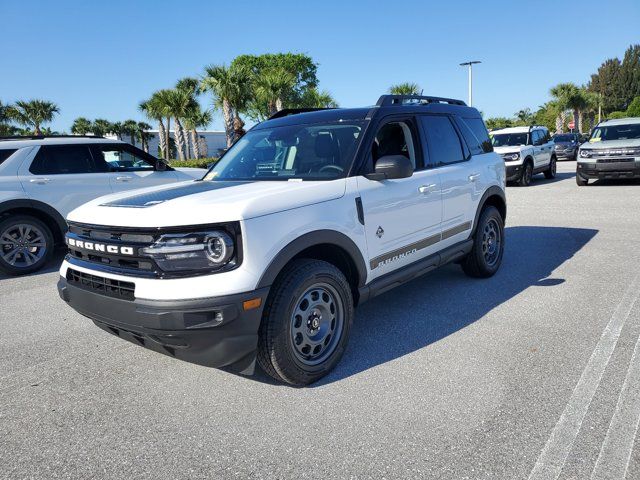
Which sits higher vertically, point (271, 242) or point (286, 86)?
point (286, 86)

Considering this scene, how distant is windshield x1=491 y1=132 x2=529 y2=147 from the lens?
51.8ft

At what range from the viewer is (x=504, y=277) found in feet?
18.0

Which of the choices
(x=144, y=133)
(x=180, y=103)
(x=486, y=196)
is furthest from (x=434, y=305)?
(x=144, y=133)

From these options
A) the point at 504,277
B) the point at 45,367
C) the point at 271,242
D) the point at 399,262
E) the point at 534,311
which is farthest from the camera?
the point at 504,277

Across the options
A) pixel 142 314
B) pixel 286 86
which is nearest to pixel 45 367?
pixel 142 314

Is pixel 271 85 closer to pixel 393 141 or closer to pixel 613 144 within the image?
pixel 613 144

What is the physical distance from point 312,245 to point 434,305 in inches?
78.6

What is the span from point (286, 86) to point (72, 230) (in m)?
33.3

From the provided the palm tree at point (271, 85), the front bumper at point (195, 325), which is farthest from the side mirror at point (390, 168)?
the palm tree at point (271, 85)

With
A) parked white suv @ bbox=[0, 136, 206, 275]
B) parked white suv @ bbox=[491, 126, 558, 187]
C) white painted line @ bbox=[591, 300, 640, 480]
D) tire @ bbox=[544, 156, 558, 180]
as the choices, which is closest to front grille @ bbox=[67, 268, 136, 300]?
white painted line @ bbox=[591, 300, 640, 480]

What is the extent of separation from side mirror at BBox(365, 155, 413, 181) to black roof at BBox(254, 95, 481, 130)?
52 cm

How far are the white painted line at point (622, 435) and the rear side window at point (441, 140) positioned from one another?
2.38 m

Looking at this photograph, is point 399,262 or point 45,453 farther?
point 399,262

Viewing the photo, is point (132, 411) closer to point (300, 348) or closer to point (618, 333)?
point (300, 348)
